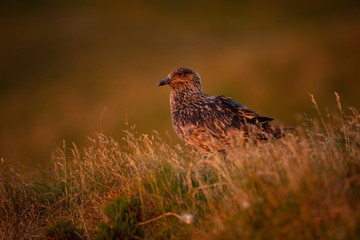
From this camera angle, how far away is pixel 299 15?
123688 millimetres

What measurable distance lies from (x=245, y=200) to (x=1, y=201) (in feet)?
11.2

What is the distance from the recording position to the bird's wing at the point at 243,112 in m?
6.88

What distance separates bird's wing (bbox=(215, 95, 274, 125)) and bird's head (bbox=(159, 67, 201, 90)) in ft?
2.49

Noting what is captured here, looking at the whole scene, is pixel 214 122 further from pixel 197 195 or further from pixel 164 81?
pixel 197 195

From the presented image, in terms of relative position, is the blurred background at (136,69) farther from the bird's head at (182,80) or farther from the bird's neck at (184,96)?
the bird's head at (182,80)

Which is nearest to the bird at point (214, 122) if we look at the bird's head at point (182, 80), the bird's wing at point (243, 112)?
the bird's wing at point (243, 112)

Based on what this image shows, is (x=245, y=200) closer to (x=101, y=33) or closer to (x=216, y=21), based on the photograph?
(x=101, y=33)

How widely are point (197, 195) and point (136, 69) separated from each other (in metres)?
60.9

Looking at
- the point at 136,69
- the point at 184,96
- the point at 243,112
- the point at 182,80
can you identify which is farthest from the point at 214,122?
the point at 136,69

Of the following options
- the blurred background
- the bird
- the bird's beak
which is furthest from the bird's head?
the blurred background

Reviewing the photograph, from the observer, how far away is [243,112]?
280 inches

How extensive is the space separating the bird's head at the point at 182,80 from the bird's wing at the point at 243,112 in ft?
2.49

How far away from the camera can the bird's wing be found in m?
6.88

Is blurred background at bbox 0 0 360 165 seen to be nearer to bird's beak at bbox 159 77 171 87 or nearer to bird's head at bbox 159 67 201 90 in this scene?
bird's beak at bbox 159 77 171 87
